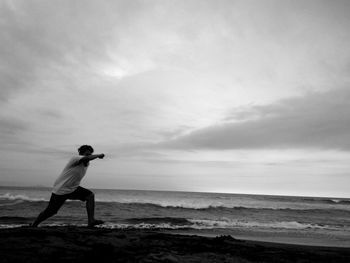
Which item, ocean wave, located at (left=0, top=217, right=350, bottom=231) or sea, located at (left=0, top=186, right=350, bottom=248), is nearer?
sea, located at (left=0, top=186, right=350, bottom=248)

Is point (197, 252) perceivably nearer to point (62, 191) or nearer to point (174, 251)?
point (174, 251)

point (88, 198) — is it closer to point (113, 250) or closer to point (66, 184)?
point (66, 184)

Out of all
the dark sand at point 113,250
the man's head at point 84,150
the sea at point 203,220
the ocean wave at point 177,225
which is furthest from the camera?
the ocean wave at point 177,225

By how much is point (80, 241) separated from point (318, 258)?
3.96 meters

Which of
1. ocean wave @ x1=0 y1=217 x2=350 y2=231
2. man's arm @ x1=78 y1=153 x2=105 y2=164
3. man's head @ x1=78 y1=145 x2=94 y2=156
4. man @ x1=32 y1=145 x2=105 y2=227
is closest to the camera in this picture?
man's arm @ x1=78 y1=153 x2=105 y2=164

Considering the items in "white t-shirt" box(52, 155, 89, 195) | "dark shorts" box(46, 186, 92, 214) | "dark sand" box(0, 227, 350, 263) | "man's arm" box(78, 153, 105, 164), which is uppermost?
"man's arm" box(78, 153, 105, 164)

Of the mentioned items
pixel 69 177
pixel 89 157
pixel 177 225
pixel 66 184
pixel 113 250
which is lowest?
pixel 177 225

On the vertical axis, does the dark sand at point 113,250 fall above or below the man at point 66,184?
below

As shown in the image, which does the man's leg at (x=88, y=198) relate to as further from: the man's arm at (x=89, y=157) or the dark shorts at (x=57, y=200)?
the man's arm at (x=89, y=157)

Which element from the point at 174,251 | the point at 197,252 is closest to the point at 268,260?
the point at 197,252

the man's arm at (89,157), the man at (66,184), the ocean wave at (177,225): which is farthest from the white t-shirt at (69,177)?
the ocean wave at (177,225)

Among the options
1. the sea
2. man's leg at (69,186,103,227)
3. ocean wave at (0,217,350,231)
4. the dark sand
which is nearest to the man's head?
man's leg at (69,186,103,227)

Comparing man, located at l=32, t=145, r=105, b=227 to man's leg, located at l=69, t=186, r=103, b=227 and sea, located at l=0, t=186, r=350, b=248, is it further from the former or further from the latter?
sea, located at l=0, t=186, r=350, b=248

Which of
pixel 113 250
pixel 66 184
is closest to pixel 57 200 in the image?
pixel 66 184
